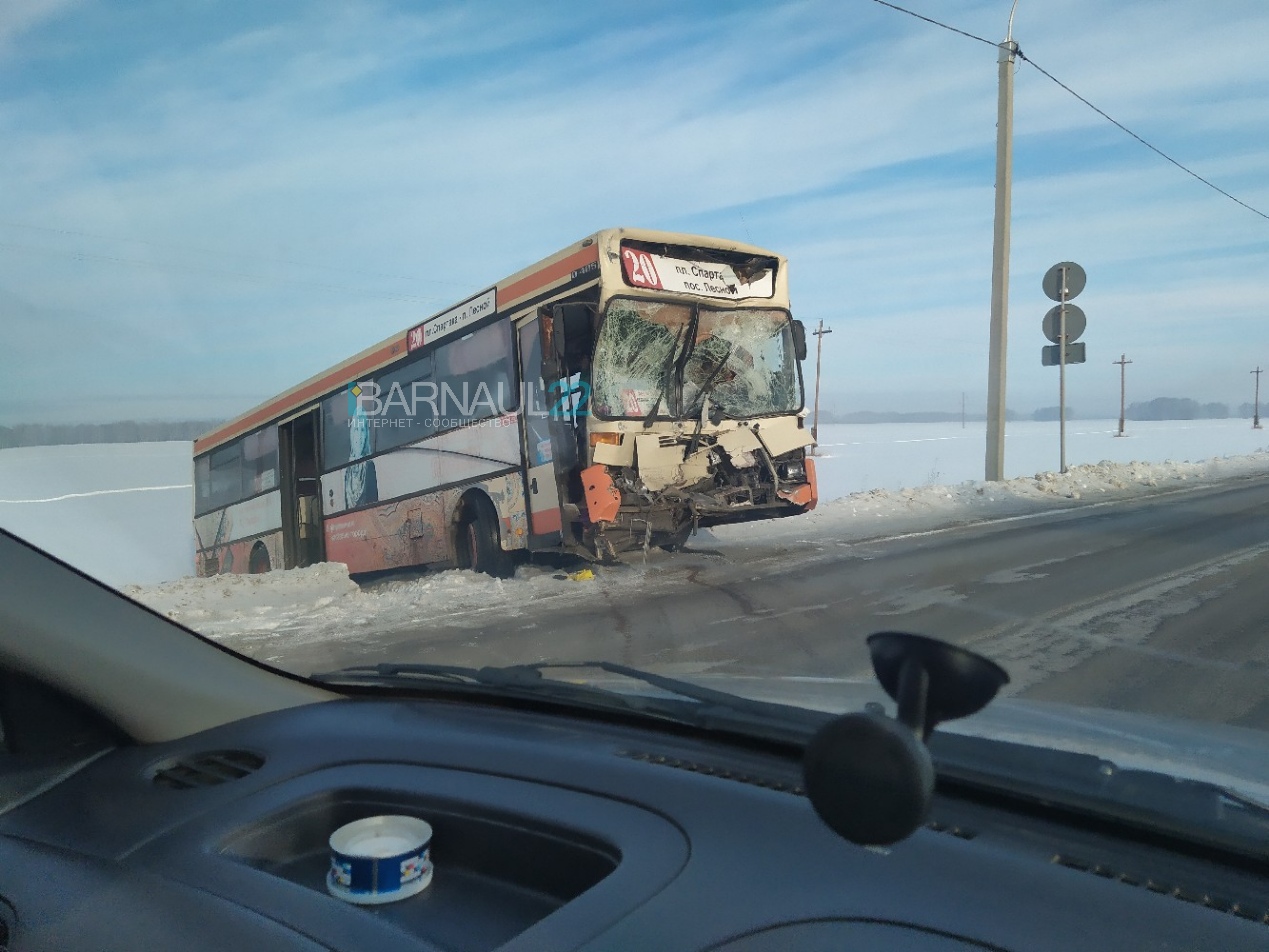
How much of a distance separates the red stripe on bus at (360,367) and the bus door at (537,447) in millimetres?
457

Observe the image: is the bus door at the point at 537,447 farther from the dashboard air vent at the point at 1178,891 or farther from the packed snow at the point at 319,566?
the dashboard air vent at the point at 1178,891

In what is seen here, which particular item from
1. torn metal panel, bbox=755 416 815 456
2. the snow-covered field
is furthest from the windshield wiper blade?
torn metal panel, bbox=755 416 815 456

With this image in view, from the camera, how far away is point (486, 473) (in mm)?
10438

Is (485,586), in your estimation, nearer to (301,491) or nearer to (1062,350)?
(301,491)

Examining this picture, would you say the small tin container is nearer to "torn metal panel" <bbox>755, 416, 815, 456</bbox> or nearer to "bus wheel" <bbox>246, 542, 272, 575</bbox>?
"torn metal panel" <bbox>755, 416, 815, 456</bbox>

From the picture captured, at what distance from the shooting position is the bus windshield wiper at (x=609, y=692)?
2.27 meters

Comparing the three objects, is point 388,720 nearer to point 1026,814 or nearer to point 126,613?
point 126,613

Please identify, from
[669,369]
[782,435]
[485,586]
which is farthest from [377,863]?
[782,435]

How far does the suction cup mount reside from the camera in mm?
1131

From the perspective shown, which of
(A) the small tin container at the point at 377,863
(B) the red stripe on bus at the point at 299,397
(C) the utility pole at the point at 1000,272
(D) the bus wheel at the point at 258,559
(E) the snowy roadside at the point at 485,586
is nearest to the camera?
(A) the small tin container at the point at 377,863

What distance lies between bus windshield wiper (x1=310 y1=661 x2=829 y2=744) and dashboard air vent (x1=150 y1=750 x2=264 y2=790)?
2.02 feet

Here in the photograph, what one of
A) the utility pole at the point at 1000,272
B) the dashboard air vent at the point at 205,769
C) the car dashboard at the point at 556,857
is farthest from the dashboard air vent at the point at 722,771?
the utility pole at the point at 1000,272

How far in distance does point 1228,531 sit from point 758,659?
8.07 meters

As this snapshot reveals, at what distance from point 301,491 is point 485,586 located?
482cm
